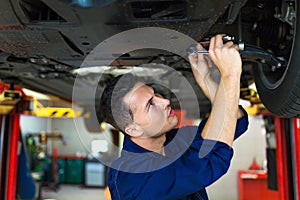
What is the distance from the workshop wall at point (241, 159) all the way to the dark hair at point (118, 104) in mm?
5541

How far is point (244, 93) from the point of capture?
257cm

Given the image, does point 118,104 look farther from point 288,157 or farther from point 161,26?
point 288,157

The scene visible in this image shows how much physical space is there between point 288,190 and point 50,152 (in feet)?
25.0

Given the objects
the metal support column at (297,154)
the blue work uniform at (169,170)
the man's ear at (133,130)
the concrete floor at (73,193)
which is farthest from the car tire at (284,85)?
the concrete floor at (73,193)

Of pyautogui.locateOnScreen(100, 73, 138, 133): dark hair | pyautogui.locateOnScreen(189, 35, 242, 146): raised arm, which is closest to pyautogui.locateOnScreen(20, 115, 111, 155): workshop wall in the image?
pyautogui.locateOnScreen(100, 73, 138, 133): dark hair

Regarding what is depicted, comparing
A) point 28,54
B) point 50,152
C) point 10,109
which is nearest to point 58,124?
point 50,152

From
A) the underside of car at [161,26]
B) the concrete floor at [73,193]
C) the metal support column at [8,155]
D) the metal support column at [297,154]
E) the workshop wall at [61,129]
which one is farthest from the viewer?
the workshop wall at [61,129]

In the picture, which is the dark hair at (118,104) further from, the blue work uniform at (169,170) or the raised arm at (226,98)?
the raised arm at (226,98)

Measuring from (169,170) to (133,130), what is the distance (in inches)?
10.2

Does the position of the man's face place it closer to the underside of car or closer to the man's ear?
the man's ear

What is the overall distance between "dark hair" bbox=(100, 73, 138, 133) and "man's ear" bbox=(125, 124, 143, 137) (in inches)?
0.6

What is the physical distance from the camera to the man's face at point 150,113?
4.08 feet

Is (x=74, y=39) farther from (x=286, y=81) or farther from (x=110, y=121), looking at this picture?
(x=286, y=81)

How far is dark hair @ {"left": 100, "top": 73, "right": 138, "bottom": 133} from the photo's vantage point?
4.22 feet
